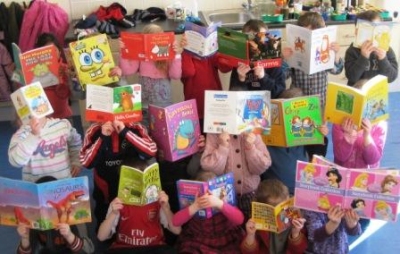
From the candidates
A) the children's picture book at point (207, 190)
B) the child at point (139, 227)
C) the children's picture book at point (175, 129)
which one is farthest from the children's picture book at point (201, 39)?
the children's picture book at point (207, 190)

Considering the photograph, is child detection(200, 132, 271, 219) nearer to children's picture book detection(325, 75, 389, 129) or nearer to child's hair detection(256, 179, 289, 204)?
child's hair detection(256, 179, 289, 204)

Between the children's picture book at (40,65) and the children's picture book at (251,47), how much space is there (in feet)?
3.55

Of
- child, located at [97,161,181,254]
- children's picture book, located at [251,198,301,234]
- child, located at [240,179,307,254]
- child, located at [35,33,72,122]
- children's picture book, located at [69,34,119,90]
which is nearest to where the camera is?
children's picture book, located at [251,198,301,234]

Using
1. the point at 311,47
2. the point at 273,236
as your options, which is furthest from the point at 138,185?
the point at 311,47

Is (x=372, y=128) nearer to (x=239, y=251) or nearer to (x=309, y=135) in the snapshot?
(x=309, y=135)

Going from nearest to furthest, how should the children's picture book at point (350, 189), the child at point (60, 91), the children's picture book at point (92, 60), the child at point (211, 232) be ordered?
the children's picture book at point (350, 189)
the child at point (211, 232)
the children's picture book at point (92, 60)
the child at point (60, 91)

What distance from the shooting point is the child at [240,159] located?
2775 mm

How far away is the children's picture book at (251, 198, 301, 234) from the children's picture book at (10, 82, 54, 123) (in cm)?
122

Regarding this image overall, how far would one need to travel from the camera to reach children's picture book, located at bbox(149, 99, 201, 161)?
A: 281 centimetres

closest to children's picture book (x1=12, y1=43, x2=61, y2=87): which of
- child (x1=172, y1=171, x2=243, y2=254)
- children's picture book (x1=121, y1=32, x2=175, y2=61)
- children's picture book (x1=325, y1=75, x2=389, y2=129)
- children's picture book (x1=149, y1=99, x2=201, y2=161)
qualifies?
children's picture book (x1=121, y1=32, x2=175, y2=61)

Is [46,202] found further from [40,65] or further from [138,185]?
[40,65]

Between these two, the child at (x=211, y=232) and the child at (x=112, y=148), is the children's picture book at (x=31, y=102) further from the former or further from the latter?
the child at (x=211, y=232)

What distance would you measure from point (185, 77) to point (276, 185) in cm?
117

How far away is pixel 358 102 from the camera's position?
250 cm
